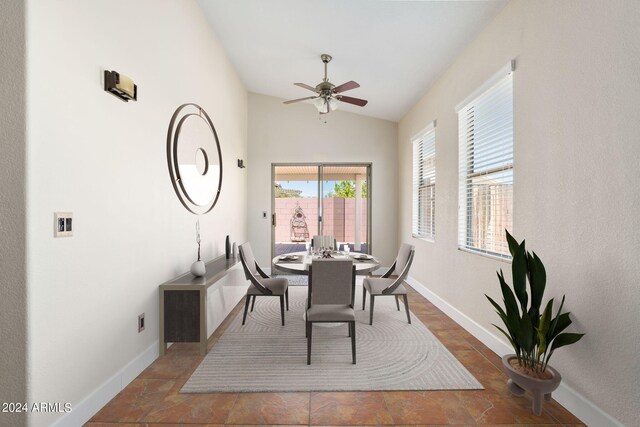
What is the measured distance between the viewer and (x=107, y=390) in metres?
1.93

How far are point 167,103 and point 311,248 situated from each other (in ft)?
7.49

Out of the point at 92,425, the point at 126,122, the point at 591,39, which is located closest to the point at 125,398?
the point at 92,425

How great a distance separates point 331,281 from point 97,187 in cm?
178

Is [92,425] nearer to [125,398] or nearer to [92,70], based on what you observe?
[125,398]

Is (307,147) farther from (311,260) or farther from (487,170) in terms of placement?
(487,170)

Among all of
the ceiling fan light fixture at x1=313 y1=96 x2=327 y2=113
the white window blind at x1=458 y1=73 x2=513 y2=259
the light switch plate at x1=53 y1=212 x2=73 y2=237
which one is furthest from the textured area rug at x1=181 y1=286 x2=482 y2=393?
the ceiling fan light fixture at x1=313 y1=96 x2=327 y2=113

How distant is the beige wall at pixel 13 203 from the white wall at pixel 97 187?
35 mm

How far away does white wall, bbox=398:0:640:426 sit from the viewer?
60.7 inches

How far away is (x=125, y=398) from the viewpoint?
6.49 ft

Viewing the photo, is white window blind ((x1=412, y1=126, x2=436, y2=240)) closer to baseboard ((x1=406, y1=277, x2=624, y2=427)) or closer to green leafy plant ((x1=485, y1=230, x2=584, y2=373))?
baseboard ((x1=406, y1=277, x2=624, y2=427))

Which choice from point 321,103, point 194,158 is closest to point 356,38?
point 321,103

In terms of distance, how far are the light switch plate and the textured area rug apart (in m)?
1.26

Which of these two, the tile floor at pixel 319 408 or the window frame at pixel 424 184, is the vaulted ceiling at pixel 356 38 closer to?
the window frame at pixel 424 184

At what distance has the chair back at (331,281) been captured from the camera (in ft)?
8.22
